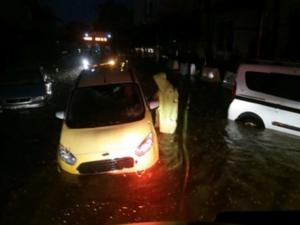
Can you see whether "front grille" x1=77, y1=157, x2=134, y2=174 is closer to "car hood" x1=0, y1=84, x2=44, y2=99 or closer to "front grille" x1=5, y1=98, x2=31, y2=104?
"front grille" x1=5, y1=98, x2=31, y2=104

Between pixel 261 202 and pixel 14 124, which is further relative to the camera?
pixel 14 124

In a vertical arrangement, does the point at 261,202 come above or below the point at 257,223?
below

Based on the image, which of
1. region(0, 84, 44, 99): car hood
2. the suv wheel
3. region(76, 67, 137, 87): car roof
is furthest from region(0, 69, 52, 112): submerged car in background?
the suv wheel

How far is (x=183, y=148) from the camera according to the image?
8930 millimetres

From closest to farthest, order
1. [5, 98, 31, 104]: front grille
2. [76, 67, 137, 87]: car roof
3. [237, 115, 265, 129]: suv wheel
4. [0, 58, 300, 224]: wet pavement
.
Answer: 1. [0, 58, 300, 224]: wet pavement
2. [76, 67, 137, 87]: car roof
3. [237, 115, 265, 129]: suv wheel
4. [5, 98, 31, 104]: front grille

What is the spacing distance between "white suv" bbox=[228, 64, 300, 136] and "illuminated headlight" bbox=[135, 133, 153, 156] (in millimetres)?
3626

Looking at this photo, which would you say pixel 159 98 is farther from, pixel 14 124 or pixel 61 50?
pixel 61 50

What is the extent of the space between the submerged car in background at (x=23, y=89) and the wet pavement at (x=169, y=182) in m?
1.93

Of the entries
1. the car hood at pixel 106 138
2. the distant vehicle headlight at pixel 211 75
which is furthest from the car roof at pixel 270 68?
the distant vehicle headlight at pixel 211 75

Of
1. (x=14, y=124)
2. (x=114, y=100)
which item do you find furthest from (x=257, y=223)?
(x=14, y=124)

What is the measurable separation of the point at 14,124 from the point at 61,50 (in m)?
31.8

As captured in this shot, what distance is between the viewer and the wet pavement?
19.4 feet

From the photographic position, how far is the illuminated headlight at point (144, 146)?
638 cm

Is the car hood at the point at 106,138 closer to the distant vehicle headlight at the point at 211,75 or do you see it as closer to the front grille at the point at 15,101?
the front grille at the point at 15,101
